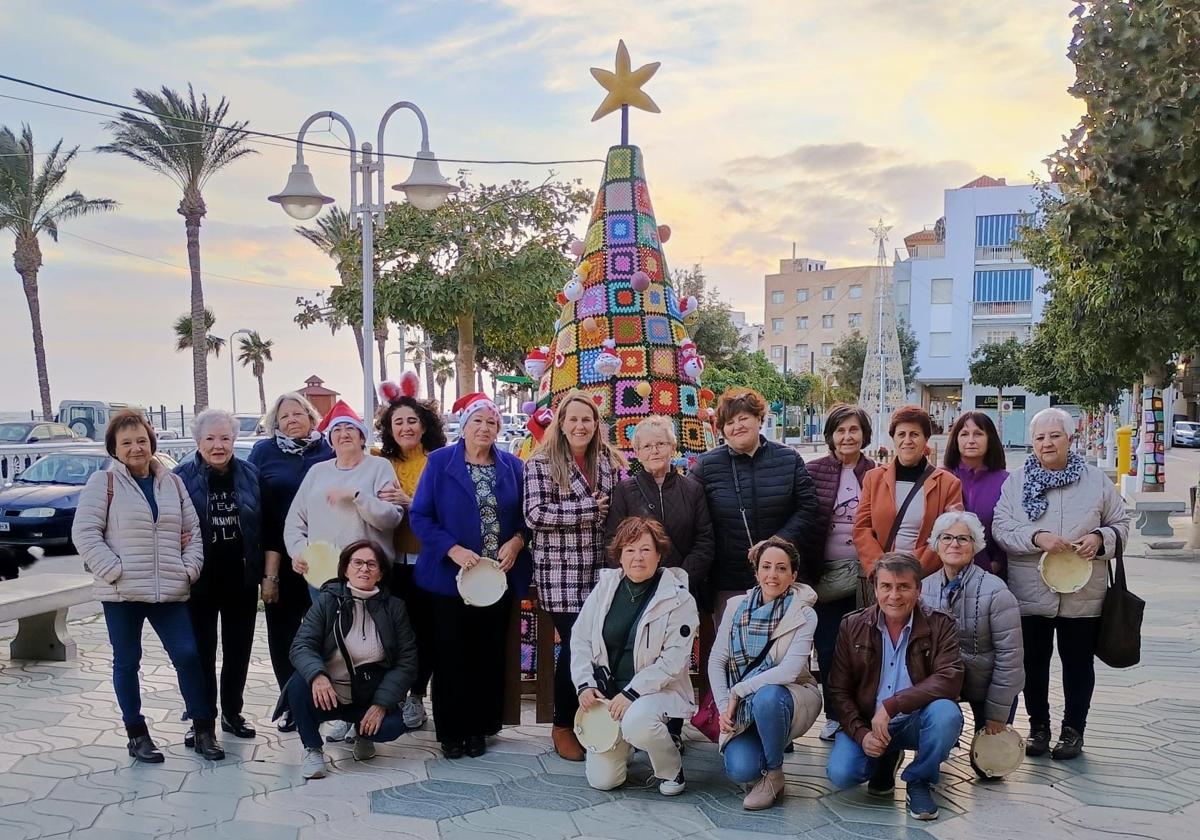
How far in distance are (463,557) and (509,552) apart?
0.79 ft

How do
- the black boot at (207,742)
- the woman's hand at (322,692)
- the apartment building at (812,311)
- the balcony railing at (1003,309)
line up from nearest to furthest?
the woman's hand at (322,692)
the black boot at (207,742)
the balcony railing at (1003,309)
the apartment building at (812,311)

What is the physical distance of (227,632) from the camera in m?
4.91

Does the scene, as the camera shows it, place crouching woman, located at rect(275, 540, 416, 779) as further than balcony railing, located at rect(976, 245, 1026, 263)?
No

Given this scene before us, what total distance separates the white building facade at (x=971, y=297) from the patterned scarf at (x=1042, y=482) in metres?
45.5

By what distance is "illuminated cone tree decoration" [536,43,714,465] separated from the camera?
592cm

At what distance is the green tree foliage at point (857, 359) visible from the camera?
46.1 metres

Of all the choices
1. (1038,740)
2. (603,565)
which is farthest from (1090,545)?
(603,565)

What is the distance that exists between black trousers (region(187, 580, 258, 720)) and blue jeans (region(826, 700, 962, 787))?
9.42 feet

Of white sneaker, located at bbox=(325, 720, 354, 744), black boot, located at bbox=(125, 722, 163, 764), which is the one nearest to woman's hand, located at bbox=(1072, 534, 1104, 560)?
white sneaker, located at bbox=(325, 720, 354, 744)

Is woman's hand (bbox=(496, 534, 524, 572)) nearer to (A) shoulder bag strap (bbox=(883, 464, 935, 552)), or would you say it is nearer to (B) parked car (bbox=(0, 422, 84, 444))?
(A) shoulder bag strap (bbox=(883, 464, 935, 552))

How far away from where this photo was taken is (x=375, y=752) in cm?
471

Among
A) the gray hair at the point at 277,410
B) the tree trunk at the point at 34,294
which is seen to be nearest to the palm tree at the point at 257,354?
the tree trunk at the point at 34,294

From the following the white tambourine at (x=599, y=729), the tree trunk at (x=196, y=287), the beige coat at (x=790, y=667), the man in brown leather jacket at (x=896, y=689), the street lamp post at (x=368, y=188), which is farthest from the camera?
the tree trunk at (x=196, y=287)

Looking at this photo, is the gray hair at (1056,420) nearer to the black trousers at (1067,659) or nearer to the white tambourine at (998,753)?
the black trousers at (1067,659)
